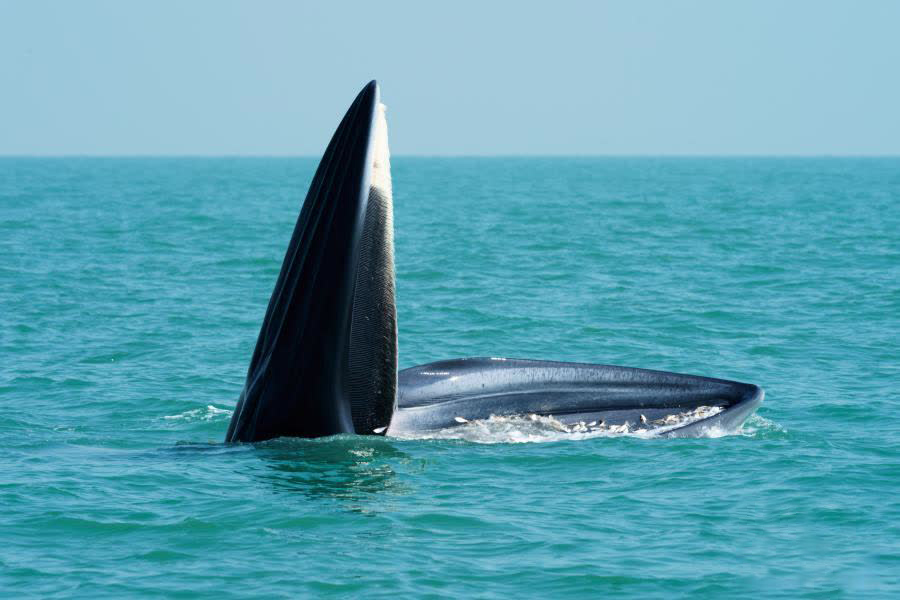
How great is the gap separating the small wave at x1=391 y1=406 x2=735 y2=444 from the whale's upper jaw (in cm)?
150

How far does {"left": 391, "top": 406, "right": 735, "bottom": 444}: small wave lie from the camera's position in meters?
13.9

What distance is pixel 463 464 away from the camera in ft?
45.6

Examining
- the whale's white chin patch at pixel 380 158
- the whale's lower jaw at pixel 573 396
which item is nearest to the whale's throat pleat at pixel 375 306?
the whale's white chin patch at pixel 380 158

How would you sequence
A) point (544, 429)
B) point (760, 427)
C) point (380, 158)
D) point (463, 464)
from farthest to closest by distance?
1. point (760, 427)
2. point (544, 429)
3. point (463, 464)
4. point (380, 158)

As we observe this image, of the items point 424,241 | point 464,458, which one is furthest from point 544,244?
point 464,458

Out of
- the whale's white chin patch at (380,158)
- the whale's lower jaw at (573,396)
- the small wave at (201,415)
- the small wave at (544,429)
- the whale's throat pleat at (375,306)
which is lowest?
the small wave at (201,415)

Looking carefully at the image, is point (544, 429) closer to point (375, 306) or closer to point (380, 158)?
point (375, 306)

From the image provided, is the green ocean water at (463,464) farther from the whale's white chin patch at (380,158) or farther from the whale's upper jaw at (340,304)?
the whale's white chin patch at (380,158)

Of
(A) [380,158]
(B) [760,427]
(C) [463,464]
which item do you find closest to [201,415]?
(C) [463,464]

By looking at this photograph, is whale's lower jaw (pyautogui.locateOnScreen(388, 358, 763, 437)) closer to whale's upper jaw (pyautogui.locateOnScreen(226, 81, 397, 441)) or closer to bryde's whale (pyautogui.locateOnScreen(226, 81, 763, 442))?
bryde's whale (pyautogui.locateOnScreen(226, 81, 763, 442))

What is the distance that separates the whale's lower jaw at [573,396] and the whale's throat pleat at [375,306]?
4.09ft

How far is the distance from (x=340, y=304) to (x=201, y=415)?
616 centimetres

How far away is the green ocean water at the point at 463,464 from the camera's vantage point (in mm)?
11070
